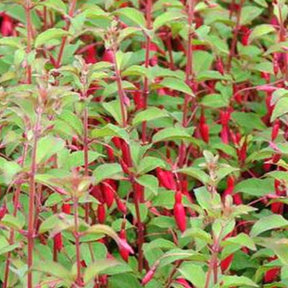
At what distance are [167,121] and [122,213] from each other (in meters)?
0.31

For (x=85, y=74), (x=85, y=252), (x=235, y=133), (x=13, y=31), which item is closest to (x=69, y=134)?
(x=85, y=74)

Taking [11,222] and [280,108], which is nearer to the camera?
[11,222]

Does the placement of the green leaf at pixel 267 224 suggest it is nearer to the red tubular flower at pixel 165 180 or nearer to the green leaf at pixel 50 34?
the red tubular flower at pixel 165 180

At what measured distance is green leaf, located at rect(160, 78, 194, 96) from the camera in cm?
190

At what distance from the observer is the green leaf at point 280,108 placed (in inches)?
66.7

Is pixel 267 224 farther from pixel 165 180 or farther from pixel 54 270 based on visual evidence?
pixel 54 270

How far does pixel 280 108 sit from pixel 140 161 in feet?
0.95

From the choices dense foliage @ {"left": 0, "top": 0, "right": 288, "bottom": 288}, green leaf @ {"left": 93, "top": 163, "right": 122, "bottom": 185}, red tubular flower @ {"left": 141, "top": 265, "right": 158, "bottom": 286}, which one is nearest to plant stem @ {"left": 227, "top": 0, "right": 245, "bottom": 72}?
dense foliage @ {"left": 0, "top": 0, "right": 288, "bottom": 288}

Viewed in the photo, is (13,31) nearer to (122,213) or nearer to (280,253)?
(122,213)

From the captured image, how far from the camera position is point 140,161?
1.75 metres

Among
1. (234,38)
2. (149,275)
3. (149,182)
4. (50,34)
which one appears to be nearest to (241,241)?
(149,275)

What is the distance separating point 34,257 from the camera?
1543 millimetres

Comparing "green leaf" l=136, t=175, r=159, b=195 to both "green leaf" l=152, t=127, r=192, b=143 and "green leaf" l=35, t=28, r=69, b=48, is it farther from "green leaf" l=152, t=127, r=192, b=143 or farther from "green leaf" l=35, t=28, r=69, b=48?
"green leaf" l=35, t=28, r=69, b=48

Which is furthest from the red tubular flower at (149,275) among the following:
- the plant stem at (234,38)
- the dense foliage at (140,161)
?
the plant stem at (234,38)
